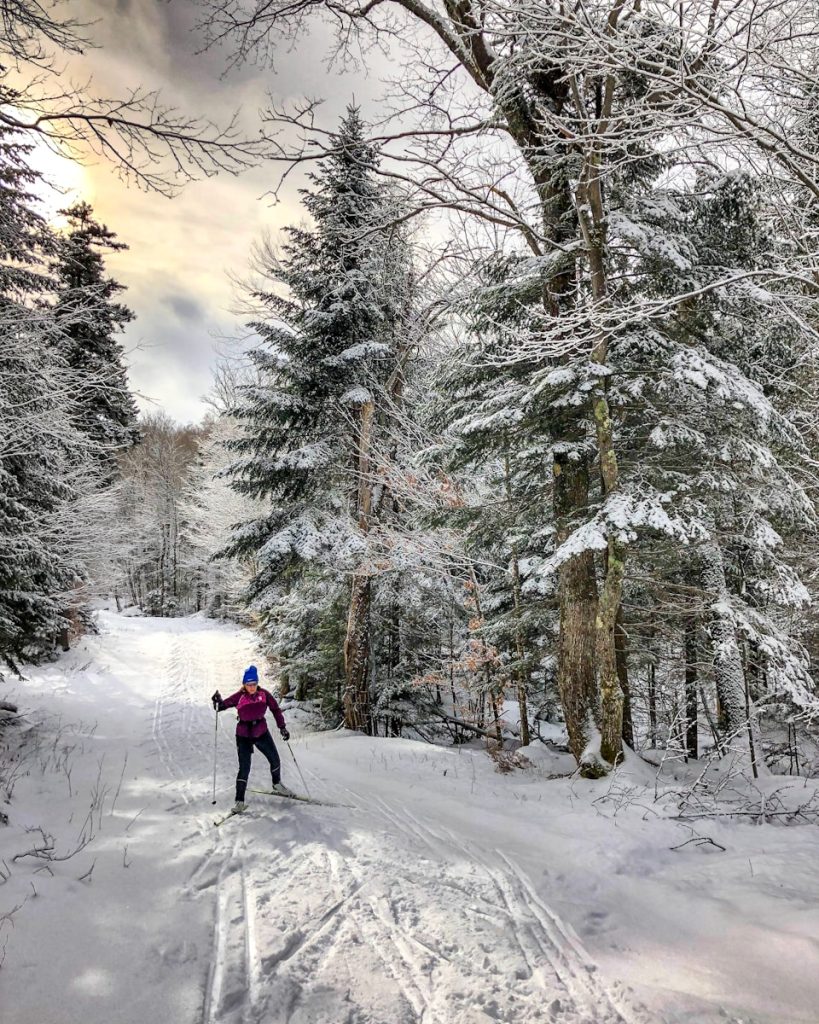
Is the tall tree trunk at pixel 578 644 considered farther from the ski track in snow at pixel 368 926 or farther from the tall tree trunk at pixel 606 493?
the ski track in snow at pixel 368 926

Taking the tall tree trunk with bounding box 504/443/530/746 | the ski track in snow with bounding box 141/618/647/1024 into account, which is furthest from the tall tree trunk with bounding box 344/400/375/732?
the ski track in snow with bounding box 141/618/647/1024

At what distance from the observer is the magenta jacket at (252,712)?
630cm

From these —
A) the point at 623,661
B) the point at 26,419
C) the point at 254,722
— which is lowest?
the point at 254,722

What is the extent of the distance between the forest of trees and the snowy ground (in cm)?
175

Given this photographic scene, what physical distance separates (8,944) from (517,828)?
452cm

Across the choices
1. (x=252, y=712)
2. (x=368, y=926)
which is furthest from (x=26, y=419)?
(x=368, y=926)

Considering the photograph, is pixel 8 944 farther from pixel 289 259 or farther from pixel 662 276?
pixel 289 259

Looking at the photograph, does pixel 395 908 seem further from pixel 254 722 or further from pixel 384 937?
pixel 254 722

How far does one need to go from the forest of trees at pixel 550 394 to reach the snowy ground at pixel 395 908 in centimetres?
175

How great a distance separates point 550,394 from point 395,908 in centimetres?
597

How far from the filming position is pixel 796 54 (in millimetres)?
4035

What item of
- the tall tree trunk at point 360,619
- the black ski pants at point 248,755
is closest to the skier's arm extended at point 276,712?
the black ski pants at point 248,755

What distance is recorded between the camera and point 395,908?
3949 mm

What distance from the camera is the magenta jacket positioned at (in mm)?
6301
